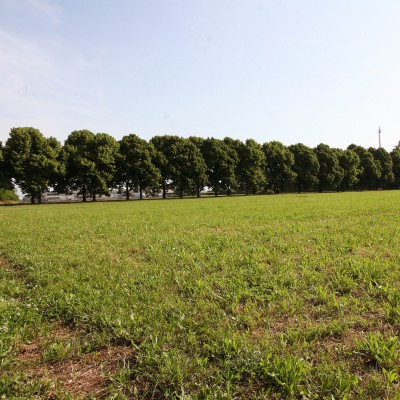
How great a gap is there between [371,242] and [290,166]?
7668 centimetres

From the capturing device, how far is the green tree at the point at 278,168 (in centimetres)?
7894

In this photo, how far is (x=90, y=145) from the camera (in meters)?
58.0

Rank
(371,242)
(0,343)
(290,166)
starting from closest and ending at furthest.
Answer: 1. (0,343)
2. (371,242)
3. (290,166)

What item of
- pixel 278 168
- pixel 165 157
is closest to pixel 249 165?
pixel 278 168

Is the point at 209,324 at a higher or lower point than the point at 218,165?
lower

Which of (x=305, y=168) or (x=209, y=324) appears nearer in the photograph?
(x=209, y=324)

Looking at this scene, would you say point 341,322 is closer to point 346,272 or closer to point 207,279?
point 346,272

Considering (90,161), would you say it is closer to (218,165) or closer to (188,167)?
(188,167)

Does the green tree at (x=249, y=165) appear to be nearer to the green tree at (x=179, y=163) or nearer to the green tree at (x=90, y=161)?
the green tree at (x=179, y=163)

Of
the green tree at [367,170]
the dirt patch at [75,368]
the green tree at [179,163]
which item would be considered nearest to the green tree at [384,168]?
the green tree at [367,170]

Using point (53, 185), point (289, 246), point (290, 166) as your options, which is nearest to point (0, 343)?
point (289, 246)

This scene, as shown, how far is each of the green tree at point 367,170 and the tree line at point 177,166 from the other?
279 millimetres

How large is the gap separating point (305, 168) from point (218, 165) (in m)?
28.2

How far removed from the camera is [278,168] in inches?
3120
